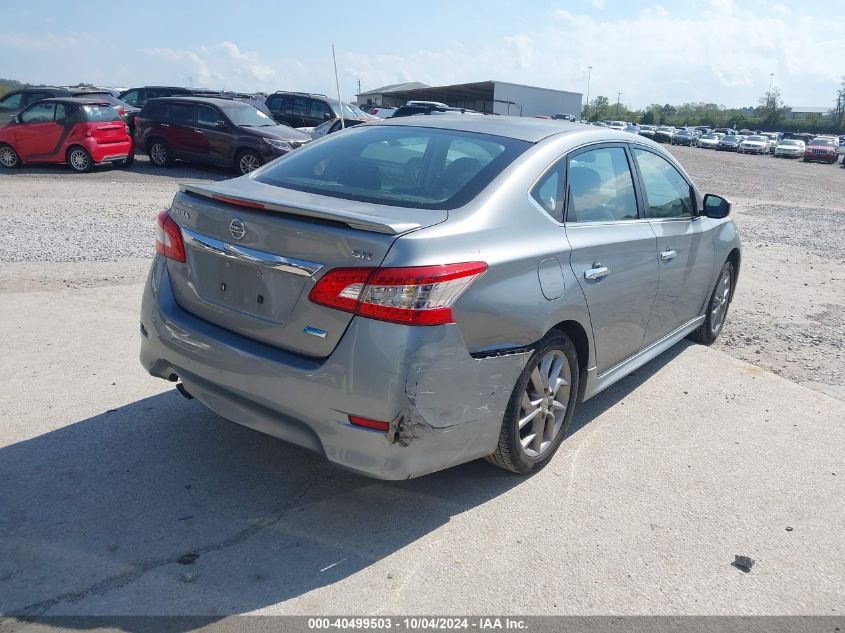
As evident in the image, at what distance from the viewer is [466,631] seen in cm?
274

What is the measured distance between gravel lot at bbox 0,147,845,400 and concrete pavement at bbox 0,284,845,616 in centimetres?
180

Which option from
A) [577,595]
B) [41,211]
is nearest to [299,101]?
[41,211]

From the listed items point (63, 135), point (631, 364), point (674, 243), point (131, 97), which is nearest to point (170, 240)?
point (631, 364)

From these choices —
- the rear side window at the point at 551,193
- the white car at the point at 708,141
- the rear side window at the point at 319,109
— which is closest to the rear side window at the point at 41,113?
the rear side window at the point at 319,109

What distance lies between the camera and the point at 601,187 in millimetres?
4336

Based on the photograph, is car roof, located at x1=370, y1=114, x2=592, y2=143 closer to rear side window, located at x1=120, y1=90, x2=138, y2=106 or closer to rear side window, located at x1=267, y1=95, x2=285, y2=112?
rear side window, located at x1=267, y1=95, x2=285, y2=112

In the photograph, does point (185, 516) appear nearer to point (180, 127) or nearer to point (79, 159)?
point (79, 159)

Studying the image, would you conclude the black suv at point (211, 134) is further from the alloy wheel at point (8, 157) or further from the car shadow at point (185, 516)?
the car shadow at point (185, 516)

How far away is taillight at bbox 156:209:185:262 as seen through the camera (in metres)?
3.60

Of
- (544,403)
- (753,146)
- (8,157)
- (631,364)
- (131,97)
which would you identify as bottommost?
(753,146)

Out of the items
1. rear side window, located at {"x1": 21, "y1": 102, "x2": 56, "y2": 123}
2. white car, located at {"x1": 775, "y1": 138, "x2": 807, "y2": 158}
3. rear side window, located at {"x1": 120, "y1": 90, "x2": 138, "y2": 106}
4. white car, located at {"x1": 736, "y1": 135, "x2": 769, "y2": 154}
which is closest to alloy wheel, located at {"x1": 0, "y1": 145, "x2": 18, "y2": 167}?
rear side window, located at {"x1": 21, "y1": 102, "x2": 56, "y2": 123}

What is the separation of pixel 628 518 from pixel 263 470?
6.00 feet

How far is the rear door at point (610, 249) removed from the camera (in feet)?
13.0

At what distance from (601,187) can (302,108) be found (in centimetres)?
2014
